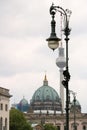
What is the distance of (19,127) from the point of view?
119 metres

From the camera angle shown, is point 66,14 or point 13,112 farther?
point 13,112

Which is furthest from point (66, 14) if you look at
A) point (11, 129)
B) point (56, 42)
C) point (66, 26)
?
point (11, 129)

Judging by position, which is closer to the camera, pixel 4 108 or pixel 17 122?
pixel 4 108

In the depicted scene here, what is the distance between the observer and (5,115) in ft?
307

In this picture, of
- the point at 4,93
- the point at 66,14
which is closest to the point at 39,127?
the point at 4,93

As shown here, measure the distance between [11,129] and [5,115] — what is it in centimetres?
2517

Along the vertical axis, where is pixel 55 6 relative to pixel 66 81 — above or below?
above

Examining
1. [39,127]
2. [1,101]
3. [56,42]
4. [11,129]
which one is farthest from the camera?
A: [39,127]

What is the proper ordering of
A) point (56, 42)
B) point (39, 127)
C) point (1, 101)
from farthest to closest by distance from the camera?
point (39, 127) → point (1, 101) → point (56, 42)

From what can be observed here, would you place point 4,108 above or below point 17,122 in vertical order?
above

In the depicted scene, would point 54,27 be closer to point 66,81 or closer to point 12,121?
point 66,81

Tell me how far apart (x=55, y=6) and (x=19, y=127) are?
9542cm

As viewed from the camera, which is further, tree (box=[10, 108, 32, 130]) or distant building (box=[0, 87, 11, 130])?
tree (box=[10, 108, 32, 130])

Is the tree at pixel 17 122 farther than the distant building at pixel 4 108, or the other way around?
the tree at pixel 17 122
